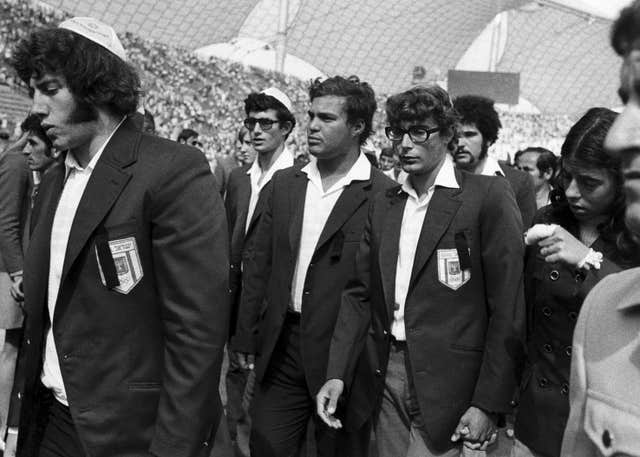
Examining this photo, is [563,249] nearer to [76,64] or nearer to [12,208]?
[76,64]


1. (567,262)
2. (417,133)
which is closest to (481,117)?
(417,133)

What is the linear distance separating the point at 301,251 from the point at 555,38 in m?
65.9

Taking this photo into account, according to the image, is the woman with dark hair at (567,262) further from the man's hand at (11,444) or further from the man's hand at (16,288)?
the man's hand at (16,288)

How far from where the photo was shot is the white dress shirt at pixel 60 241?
2625 mm

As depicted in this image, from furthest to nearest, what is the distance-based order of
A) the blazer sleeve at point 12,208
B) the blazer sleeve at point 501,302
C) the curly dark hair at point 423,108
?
the blazer sleeve at point 12,208, the curly dark hair at point 423,108, the blazer sleeve at point 501,302

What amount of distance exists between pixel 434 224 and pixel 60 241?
1.45m

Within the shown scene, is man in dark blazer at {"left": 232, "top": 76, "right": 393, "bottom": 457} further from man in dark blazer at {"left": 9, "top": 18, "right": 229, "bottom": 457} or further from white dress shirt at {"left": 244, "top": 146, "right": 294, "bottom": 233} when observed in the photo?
man in dark blazer at {"left": 9, "top": 18, "right": 229, "bottom": 457}

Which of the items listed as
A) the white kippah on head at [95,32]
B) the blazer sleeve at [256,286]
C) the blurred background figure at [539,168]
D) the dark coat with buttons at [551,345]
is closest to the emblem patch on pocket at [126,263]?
the white kippah on head at [95,32]

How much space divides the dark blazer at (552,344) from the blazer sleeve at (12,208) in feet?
10.6

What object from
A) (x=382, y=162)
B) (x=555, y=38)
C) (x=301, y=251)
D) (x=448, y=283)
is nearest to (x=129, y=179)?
(x=448, y=283)

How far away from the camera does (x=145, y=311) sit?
2592 millimetres

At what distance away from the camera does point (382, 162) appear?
12.2m

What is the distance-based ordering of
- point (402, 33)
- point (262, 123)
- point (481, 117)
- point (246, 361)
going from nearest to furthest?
point (246, 361), point (481, 117), point (262, 123), point (402, 33)

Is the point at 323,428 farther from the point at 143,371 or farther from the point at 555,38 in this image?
the point at 555,38
